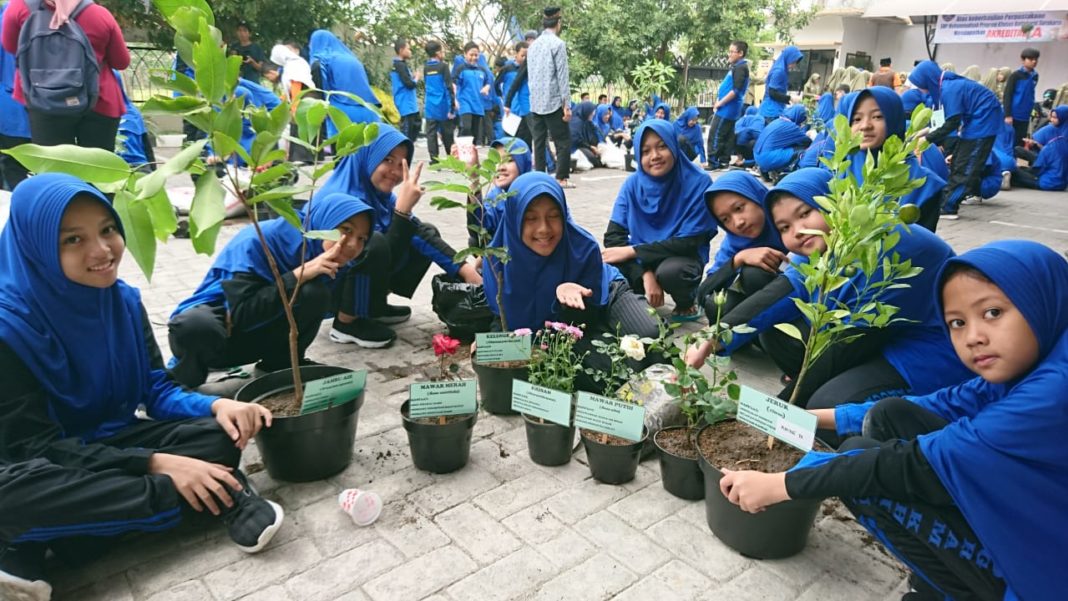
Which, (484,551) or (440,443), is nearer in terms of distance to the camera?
(484,551)

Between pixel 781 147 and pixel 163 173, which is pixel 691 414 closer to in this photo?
pixel 163 173

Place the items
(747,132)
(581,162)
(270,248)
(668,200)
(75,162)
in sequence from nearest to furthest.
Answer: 1. (75,162)
2. (270,248)
3. (668,200)
4. (747,132)
5. (581,162)

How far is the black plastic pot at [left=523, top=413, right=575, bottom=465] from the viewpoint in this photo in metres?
2.33

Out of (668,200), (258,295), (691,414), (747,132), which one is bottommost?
(691,414)

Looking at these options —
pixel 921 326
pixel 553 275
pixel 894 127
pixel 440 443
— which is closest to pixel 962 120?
pixel 894 127

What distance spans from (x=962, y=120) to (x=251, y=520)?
7.82m

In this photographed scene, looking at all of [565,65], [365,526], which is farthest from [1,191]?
[565,65]

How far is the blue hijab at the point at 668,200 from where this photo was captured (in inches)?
151

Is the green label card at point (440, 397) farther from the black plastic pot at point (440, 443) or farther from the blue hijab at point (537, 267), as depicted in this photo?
the blue hijab at point (537, 267)

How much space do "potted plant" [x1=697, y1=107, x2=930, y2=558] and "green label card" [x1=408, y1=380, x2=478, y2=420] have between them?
783 millimetres

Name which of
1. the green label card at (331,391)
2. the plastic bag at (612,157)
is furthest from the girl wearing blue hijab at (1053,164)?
the green label card at (331,391)

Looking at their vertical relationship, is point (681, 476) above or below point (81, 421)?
below

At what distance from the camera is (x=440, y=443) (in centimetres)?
228

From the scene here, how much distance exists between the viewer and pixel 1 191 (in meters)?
4.48
